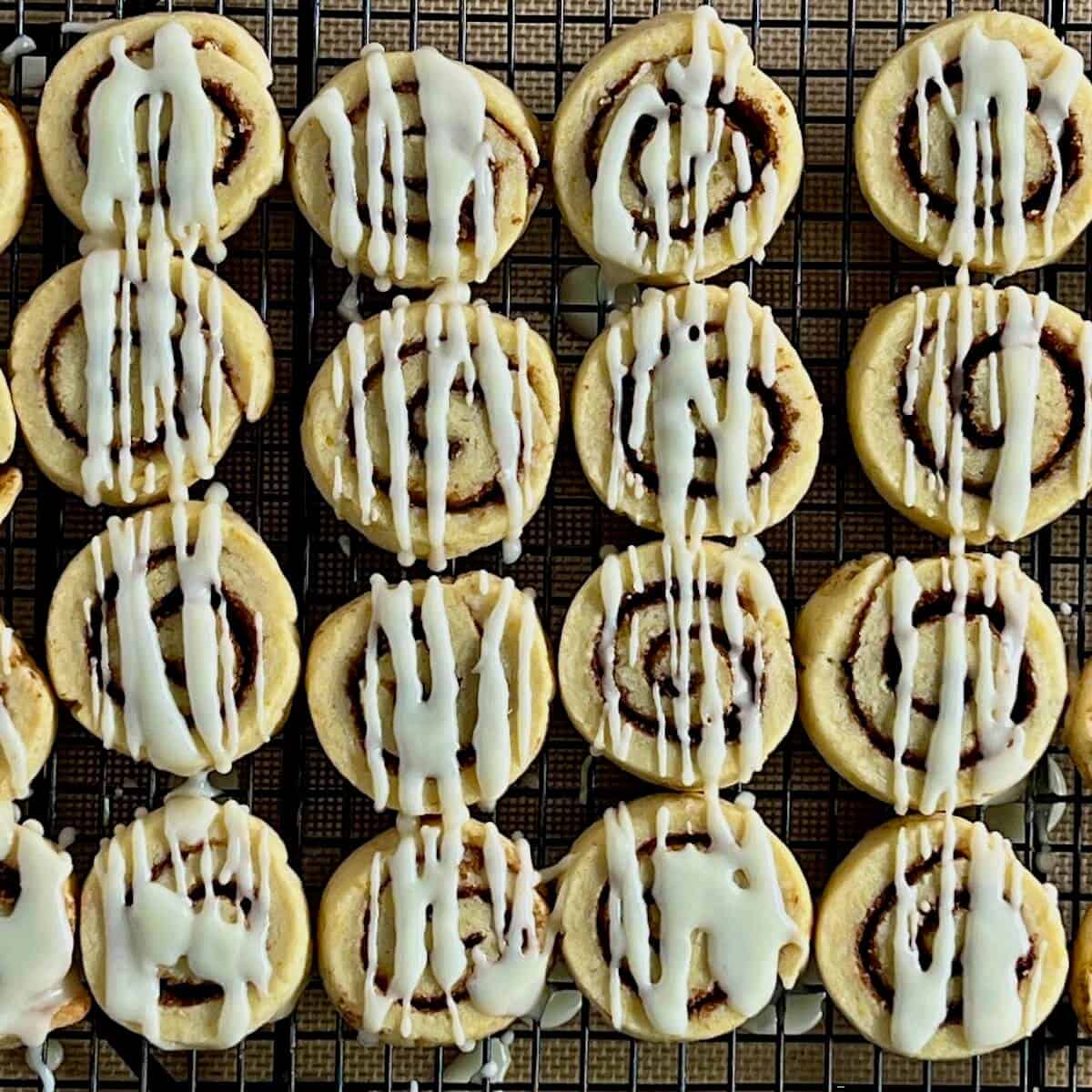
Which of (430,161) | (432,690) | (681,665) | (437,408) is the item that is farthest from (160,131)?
(681,665)

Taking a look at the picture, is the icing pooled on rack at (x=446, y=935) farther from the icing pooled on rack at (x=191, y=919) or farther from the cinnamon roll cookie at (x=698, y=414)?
the cinnamon roll cookie at (x=698, y=414)

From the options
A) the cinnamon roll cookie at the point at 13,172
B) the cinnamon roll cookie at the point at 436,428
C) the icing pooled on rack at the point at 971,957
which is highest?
the cinnamon roll cookie at the point at 13,172

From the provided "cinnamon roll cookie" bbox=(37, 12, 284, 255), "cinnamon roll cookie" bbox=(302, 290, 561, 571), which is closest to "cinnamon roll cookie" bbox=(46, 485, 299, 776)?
"cinnamon roll cookie" bbox=(302, 290, 561, 571)

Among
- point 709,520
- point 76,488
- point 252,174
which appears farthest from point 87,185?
point 709,520

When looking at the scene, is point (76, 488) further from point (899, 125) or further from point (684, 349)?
point (899, 125)

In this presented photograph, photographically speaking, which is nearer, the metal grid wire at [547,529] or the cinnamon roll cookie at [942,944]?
the cinnamon roll cookie at [942,944]

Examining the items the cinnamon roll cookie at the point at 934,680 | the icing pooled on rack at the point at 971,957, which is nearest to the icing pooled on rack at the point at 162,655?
the cinnamon roll cookie at the point at 934,680
